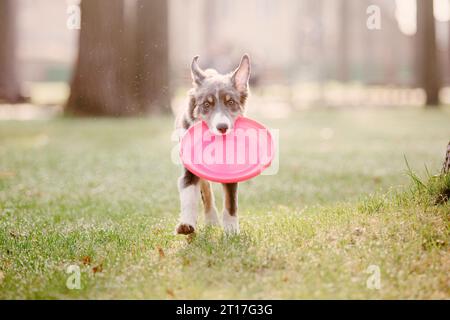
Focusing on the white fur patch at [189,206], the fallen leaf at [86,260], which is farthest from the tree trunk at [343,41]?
the fallen leaf at [86,260]

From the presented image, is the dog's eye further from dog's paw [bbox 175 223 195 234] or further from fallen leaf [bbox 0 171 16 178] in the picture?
fallen leaf [bbox 0 171 16 178]

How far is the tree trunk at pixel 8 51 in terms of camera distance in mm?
26422

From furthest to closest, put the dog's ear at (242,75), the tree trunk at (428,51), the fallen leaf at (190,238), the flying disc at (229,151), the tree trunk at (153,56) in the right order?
the tree trunk at (428,51)
the tree trunk at (153,56)
the dog's ear at (242,75)
the flying disc at (229,151)
the fallen leaf at (190,238)

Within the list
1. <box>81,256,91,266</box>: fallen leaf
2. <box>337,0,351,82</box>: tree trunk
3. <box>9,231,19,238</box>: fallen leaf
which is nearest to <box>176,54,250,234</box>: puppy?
<box>81,256,91,266</box>: fallen leaf

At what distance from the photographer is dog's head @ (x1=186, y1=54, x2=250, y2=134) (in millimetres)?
5438

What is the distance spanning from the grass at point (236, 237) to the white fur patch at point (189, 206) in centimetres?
15

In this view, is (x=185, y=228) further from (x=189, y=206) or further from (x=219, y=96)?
(x=219, y=96)

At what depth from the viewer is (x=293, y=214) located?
6.38 meters

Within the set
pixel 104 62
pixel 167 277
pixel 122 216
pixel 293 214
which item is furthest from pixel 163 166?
pixel 104 62

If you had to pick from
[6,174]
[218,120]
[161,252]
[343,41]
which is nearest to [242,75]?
[218,120]

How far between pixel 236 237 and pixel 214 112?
1.00 m

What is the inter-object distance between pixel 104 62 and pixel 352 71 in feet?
118

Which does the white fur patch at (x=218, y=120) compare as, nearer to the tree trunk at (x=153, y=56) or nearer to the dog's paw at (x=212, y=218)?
the dog's paw at (x=212, y=218)

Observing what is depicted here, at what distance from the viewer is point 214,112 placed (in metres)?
5.48
